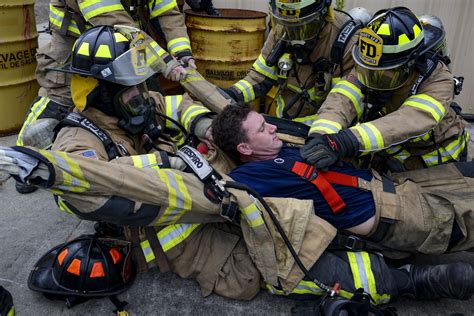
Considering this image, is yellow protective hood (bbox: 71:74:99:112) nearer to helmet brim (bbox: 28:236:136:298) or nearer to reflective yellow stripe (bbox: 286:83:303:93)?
helmet brim (bbox: 28:236:136:298)

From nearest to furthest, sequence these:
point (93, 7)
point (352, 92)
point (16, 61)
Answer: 1. point (352, 92)
2. point (93, 7)
3. point (16, 61)

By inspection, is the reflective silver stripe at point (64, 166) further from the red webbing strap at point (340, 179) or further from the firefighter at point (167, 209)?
the red webbing strap at point (340, 179)

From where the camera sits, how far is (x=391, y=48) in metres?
2.67

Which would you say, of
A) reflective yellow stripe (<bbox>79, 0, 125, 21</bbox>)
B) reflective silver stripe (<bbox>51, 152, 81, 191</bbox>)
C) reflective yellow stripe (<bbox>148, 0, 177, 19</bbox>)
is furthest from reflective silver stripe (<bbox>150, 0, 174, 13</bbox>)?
reflective silver stripe (<bbox>51, 152, 81, 191</bbox>)

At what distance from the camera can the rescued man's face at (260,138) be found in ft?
8.91

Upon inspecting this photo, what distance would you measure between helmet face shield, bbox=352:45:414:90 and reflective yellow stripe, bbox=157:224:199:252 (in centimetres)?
145

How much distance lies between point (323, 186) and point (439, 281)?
2.59 feet

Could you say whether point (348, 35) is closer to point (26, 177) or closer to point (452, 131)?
point (452, 131)

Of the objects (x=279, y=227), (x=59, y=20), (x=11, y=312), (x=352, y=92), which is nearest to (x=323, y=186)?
(x=279, y=227)

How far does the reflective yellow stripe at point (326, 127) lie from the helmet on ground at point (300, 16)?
810mm

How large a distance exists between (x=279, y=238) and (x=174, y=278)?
0.77m

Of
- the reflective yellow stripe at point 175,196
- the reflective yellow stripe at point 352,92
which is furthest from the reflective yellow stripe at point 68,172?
the reflective yellow stripe at point 352,92

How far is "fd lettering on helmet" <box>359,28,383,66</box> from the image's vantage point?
267cm

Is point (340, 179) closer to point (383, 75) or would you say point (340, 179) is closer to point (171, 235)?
point (383, 75)
